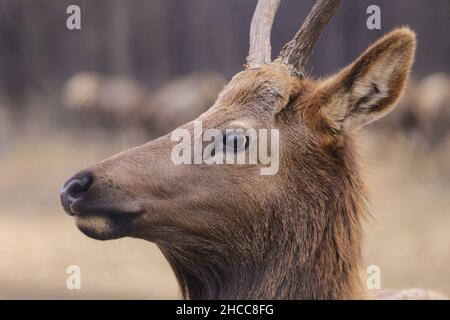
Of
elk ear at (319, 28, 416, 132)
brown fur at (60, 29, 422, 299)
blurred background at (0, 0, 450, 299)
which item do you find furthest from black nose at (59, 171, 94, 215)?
blurred background at (0, 0, 450, 299)

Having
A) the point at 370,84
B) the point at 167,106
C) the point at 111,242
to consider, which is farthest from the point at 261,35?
the point at 167,106

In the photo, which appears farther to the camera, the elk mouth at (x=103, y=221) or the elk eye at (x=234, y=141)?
the elk eye at (x=234, y=141)

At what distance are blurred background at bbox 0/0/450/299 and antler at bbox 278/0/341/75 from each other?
5516 mm

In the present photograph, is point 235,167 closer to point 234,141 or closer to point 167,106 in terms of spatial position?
point 234,141

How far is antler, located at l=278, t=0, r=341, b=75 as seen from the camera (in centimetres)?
373

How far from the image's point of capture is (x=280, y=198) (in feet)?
11.5

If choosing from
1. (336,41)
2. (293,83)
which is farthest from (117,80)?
(293,83)

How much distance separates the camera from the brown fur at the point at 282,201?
342cm

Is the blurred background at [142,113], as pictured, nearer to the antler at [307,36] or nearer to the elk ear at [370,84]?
the antler at [307,36]

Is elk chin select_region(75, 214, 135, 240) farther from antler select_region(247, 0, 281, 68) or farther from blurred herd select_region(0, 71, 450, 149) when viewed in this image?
blurred herd select_region(0, 71, 450, 149)

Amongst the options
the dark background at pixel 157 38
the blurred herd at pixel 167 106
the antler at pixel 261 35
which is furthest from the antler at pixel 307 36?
the blurred herd at pixel 167 106

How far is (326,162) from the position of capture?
11.6 feet

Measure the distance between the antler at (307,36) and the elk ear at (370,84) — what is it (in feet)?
0.84

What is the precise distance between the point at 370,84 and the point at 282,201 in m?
0.56
